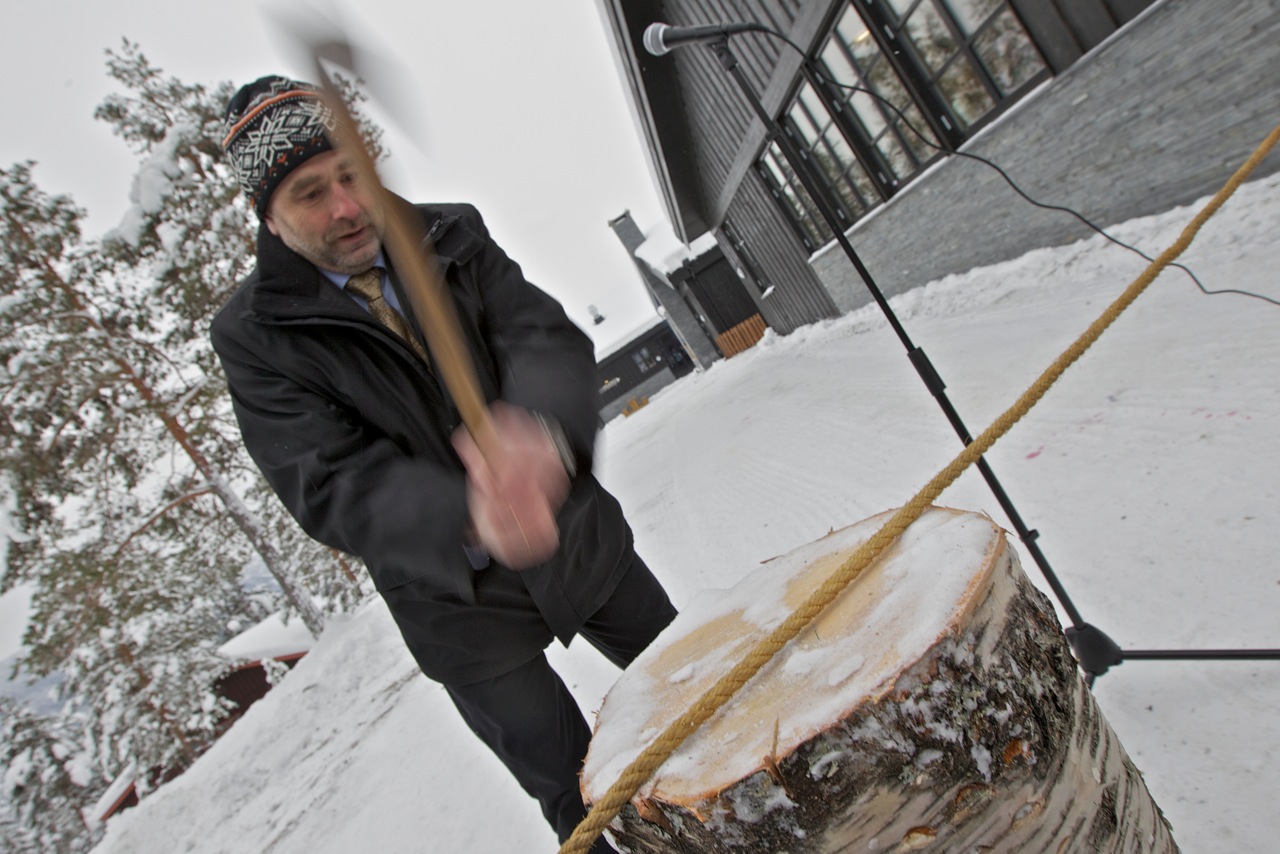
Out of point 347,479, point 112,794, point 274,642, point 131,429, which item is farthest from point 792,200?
point 274,642

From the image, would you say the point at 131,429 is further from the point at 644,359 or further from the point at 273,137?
the point at 644,359

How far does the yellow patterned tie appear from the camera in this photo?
4.71 ft

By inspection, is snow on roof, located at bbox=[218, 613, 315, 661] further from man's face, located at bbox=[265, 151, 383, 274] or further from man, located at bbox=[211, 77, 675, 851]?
man's face, located at bbox=[265, 151, 383, 274]

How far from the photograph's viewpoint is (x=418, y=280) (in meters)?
0.91

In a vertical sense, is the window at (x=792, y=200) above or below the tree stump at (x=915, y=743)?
above

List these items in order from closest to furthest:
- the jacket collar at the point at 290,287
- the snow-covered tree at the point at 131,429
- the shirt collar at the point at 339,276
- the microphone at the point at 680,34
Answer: the jacket collar at the point at 290,287, the shirt collar at the point at 339,276, the microphone at the point at 680,34, the snow-covered tree at the point at 131,429

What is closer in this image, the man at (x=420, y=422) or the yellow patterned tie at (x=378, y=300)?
the man at (x=420, y=422)

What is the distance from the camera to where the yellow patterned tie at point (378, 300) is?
1.44 metres

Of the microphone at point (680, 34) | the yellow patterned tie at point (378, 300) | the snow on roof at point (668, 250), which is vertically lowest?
the yellow patterned tie at point (378, 300)

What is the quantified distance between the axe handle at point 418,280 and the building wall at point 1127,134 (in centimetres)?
504

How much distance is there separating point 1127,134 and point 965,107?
1.72 metres

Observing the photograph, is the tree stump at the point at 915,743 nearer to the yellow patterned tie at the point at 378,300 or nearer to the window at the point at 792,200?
the yellow patterned tie at the point at 378,300

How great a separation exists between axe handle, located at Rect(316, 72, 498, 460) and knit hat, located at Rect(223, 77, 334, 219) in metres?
0.46

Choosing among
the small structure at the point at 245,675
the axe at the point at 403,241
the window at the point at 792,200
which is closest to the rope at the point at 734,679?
the axe at the point at 403,241
